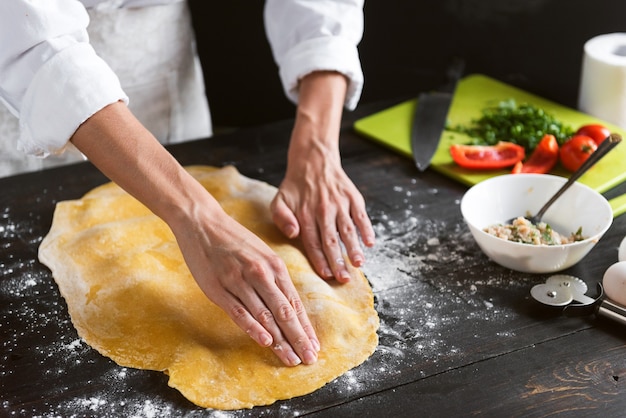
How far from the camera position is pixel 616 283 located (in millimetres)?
1312

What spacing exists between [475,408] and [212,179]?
2.75 feet

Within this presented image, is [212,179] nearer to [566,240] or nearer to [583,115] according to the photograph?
[566,240]

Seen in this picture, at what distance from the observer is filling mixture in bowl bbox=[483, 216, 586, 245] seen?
4.81 ft

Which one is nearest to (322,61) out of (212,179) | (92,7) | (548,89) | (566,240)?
(212,179)

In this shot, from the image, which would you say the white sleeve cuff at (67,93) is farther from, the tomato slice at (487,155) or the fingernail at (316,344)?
the tomato slice at (487,155)

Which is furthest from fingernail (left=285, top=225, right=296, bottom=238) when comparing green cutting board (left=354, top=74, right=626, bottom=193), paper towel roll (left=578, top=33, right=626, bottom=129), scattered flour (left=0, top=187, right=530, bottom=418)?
paper towel roll (left=578, top=33, right=626, bottom=129)

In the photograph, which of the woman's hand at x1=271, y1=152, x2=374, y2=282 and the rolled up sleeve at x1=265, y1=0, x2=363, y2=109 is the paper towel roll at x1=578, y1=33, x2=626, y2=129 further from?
the woman's hand at x1=271, y1=152, x2=374, y2=282

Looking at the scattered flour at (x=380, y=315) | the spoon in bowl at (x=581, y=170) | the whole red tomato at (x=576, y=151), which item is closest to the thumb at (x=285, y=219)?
the scattered flour at (x=380, y=315)

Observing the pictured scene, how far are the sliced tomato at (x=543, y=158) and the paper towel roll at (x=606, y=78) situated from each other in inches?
10.5

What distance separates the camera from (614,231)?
5.17ft

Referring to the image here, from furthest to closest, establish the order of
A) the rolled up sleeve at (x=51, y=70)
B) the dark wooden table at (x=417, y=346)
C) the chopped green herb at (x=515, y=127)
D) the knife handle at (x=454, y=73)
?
the knife handle at (x=454, y=73) < the chopped green herb at (x=515, y=127) < the rolled up sleeve at (x=51, y=70) < the dark wooden table at (x=417, y=346)

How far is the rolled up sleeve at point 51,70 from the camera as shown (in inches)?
54.5

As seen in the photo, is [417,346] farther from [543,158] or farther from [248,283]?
[543,158]

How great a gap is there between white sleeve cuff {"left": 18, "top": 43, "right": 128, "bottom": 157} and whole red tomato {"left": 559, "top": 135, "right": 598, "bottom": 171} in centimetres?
97
